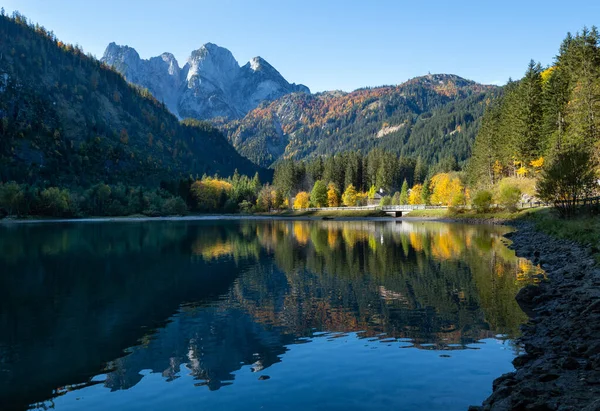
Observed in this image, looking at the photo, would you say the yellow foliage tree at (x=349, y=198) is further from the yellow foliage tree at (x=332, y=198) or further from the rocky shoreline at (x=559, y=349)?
the rocky shoreline at (x=559, y=349)

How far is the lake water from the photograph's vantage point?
1363 cm

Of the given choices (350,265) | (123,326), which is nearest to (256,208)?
(350,265)

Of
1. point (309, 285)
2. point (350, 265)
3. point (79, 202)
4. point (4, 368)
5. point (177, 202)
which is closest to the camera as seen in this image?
point (4, 368)

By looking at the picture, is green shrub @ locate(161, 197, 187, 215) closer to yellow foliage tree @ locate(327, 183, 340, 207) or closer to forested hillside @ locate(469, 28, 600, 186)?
yellow foliage tree @ locate(327, 183, 340, 207)

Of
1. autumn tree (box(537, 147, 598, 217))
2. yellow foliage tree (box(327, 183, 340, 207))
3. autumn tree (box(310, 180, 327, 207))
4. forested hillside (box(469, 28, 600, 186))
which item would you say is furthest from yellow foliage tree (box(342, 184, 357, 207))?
autumn tree (box(537, 147, 598, 217))

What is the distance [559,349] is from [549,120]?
260 ft

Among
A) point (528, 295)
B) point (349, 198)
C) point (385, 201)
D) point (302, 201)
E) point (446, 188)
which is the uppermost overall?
point (446, 188)

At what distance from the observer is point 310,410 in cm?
1226

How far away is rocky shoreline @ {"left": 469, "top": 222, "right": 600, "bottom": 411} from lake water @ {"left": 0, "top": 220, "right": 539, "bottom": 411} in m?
1.03

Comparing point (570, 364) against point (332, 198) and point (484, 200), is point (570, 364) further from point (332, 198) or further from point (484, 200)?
point (332, 198)

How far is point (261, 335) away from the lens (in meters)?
20.2

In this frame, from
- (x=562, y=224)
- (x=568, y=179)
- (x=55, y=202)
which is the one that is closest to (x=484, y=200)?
(x=568, y=179)

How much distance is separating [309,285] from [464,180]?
431 ft

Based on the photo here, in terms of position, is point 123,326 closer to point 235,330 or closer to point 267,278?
point 235,330
